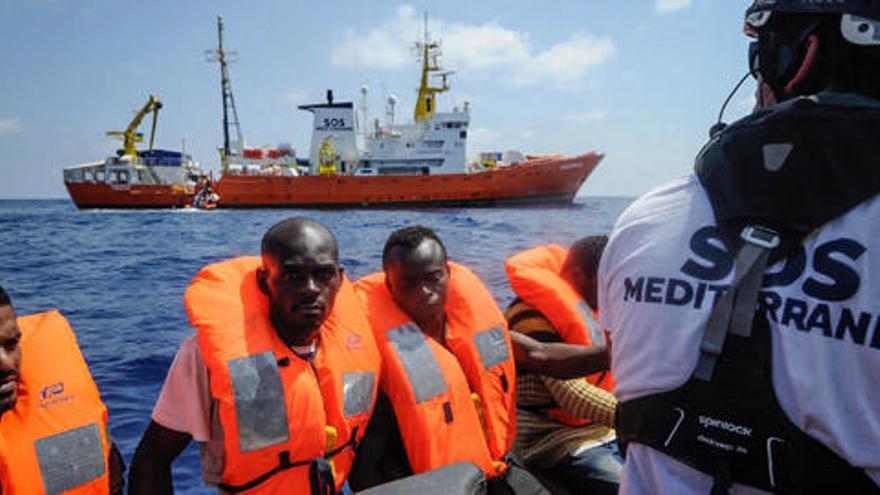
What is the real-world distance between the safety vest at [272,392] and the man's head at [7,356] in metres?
0.62

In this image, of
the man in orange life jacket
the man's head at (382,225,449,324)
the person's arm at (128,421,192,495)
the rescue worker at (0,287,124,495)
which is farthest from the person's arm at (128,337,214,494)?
the man's head at (382,225,449,324)

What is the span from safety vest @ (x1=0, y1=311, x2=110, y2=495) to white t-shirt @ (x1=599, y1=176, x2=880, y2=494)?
2.11 m

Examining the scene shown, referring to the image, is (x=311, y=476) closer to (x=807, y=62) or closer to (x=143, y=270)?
(x=807, y=62)

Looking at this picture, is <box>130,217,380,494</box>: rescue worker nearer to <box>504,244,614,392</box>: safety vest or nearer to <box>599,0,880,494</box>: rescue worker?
<box>504,244,614,392</box>: safety vest

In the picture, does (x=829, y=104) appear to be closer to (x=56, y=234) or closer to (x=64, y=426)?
(x=64, y=426)

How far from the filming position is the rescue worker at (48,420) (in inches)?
82.8

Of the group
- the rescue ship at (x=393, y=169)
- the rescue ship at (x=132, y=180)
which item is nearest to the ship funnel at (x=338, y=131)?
the rescue ship at (x=393, y=169)

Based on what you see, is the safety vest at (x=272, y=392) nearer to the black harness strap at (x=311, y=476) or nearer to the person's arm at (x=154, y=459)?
the black harness strap at (x=311, y=476)

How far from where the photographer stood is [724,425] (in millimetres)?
1049

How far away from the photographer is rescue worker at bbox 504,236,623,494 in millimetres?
2770

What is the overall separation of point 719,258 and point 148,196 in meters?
42.6

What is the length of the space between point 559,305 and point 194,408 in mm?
1815

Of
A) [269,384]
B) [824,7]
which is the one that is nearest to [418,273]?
[269,384]

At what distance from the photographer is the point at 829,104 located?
1.06m
